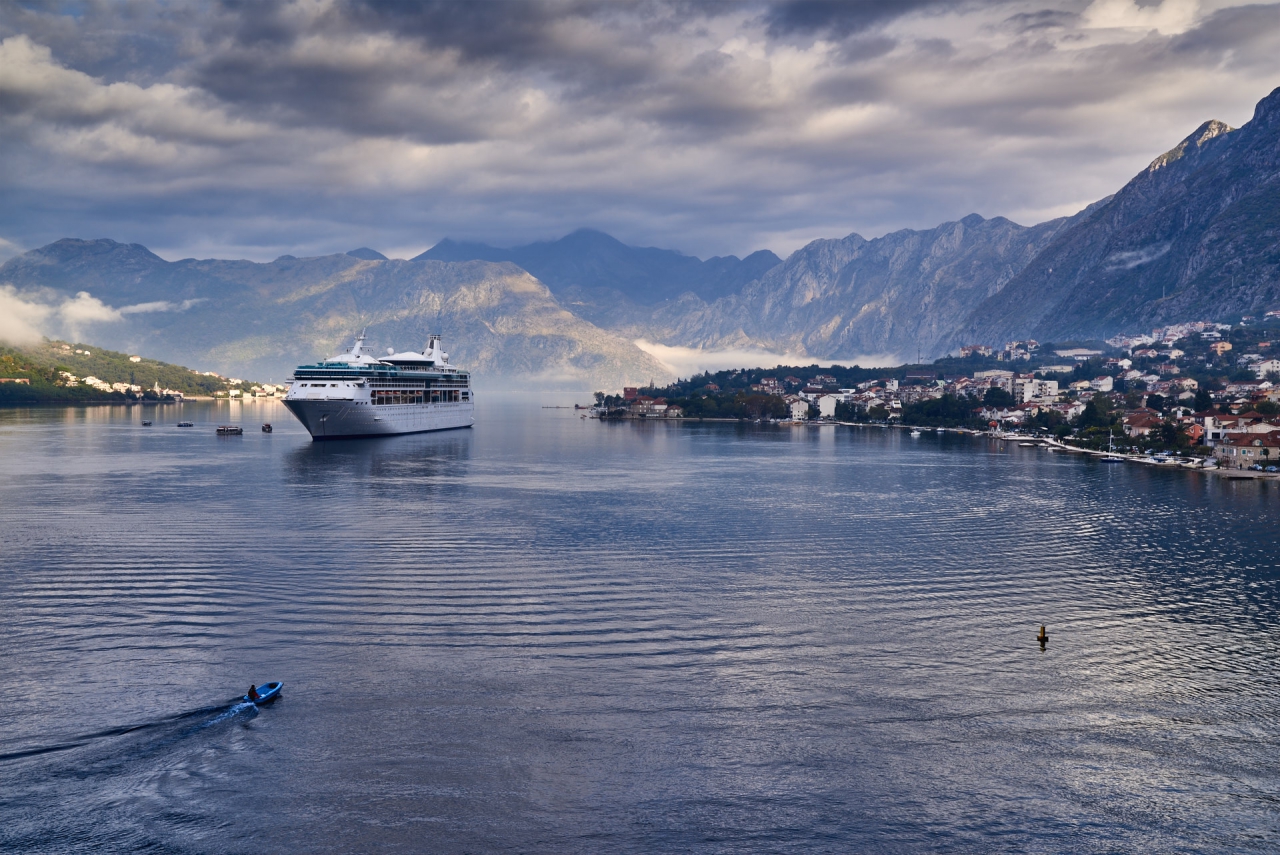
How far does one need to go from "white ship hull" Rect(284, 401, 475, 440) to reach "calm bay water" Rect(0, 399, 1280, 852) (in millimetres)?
46422

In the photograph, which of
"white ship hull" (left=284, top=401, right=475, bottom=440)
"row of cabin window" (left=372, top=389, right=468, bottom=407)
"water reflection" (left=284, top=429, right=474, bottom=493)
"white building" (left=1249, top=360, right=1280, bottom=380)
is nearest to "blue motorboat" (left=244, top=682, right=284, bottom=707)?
"water reflection" (left=284, top=429, right=474, bottom=493)

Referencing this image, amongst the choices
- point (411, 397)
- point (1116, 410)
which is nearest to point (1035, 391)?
point (1116, 410)

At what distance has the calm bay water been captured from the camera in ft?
53.7

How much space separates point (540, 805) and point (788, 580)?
18.5 metres

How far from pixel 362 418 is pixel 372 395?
3.72 m

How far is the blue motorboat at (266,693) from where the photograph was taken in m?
20.5

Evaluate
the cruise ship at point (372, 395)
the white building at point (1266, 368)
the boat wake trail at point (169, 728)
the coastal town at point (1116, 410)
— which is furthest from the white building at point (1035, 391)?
the boat wake trail at point (169, 728)

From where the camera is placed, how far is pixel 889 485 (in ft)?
218

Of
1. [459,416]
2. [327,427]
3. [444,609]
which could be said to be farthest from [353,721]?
[459,416]

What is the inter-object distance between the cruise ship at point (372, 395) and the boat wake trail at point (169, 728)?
253 feet

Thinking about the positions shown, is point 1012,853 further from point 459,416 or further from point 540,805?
point 459,416

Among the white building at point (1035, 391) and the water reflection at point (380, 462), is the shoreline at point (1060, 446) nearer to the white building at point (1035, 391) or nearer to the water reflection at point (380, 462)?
the white building at point (1035, 391)

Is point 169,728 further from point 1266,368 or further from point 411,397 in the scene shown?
point 1266,368

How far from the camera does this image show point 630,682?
2217 cm
